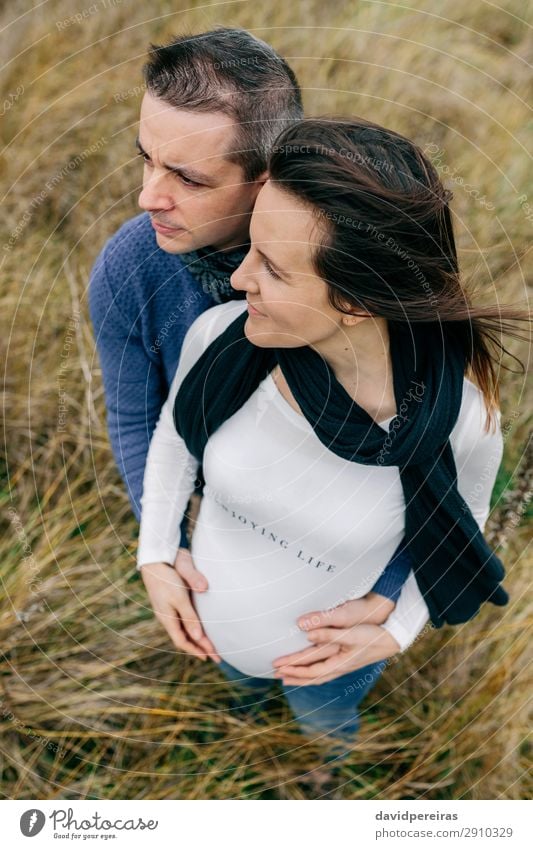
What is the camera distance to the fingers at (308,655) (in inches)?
34.0

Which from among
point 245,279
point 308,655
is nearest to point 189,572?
point 308,655

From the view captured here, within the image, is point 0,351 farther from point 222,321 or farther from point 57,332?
point 222,321

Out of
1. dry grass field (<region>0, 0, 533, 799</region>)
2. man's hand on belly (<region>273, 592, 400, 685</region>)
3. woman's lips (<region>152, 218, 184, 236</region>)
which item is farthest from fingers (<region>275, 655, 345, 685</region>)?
woman's lips (<region>152, 218, 184, 236</region>)

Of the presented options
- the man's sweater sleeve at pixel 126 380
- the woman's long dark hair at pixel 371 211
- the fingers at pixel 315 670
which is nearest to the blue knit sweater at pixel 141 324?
the man's sweater sleeve at pixel 126 380

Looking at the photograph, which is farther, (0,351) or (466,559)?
(0,351)

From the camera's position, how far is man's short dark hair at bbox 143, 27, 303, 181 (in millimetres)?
669

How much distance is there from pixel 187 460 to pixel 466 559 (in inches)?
13.4

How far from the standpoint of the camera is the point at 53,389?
1.35 meters

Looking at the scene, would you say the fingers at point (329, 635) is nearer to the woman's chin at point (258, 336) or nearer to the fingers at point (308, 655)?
the fingers at point (308, 655)

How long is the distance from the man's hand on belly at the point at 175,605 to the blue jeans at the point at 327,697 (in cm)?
12

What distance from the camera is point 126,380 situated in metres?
0.93

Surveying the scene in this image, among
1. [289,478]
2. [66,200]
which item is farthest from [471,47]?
[289,478]

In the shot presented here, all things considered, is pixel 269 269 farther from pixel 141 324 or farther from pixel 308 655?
pixel 308 655

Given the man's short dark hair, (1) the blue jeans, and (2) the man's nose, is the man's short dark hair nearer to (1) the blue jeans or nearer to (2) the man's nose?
(2) the man's nose
